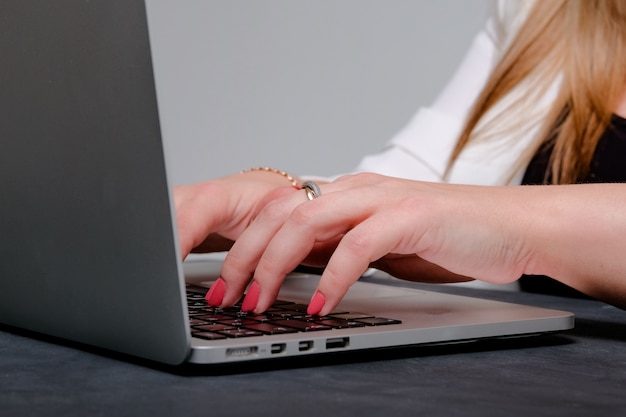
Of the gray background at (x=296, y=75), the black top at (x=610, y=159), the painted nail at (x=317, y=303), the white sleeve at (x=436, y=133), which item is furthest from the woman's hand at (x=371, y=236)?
the gray background at (x=296, y=75)

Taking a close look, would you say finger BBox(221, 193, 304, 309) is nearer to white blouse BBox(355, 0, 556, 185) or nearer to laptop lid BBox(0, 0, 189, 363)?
laptop lid BBox(0, 0, 189, 363)

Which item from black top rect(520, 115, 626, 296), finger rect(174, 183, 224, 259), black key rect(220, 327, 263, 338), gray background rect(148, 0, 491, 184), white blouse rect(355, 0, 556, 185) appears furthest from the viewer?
gray background rect(148, 0, 491, 184)

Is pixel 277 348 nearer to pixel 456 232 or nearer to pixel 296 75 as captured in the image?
pixel 456 232

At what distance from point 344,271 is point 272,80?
3.29 m

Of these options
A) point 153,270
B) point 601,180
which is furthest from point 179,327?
point 601,180

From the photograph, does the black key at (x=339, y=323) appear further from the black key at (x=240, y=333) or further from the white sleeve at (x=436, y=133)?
the white sleeve at (x=436, y=133)

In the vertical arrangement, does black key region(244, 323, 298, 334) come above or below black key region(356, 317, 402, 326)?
above

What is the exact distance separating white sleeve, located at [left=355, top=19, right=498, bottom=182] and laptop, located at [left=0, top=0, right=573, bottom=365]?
0.99 m

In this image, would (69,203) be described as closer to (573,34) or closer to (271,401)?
(271,401)

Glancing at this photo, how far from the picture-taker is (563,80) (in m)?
1.58

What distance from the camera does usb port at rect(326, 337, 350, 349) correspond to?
25.0 inches

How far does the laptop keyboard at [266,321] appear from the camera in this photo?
646mm

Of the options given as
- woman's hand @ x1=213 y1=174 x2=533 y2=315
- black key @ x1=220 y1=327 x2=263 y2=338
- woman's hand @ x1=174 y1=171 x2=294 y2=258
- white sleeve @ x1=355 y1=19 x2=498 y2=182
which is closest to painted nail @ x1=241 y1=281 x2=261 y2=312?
woman's hand @ x1=213 y1=174 x2=533 y2=315

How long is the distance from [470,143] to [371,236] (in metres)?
0.94
